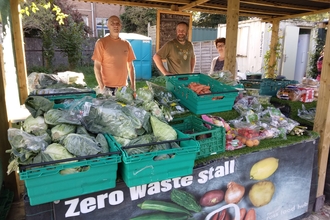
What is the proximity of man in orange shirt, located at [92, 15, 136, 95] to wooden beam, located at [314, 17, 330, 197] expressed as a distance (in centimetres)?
268

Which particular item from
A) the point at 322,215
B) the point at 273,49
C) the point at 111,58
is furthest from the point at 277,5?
the point at 322,215

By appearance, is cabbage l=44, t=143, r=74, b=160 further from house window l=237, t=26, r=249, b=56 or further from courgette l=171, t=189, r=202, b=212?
house window l=237, t=26, r=249, b=56

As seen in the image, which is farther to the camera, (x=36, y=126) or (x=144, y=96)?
(x=144, y=96)

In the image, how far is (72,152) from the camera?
1554 millimetres

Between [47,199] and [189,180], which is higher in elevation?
[47,199]

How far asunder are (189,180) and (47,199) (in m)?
1.02

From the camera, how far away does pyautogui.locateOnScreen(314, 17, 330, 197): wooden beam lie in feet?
8.62

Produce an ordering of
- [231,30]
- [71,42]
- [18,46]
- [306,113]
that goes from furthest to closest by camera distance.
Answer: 1. [71,42]
2. [231,30]
3. [18,46]
4. [306,113]

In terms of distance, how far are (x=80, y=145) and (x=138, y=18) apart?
19.2 metres

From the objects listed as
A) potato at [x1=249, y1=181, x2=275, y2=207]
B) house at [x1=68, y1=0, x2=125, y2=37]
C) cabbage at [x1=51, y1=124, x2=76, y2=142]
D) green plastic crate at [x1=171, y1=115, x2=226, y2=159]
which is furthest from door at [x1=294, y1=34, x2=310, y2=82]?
house at [x1=68, y1=0, x2=125, y2=37]

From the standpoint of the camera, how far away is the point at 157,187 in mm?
1925

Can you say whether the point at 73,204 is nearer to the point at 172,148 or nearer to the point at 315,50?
the point at 172,148

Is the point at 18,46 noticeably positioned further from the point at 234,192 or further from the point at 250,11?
the point at 250,11

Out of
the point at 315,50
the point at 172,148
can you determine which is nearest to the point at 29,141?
the point at 172,148
